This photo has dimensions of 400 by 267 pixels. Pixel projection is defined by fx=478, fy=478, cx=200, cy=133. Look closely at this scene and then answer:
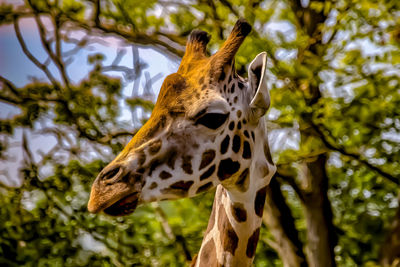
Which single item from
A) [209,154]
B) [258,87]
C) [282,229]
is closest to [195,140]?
[209,154]

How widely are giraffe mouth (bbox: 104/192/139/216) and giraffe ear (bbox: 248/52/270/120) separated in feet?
2.15

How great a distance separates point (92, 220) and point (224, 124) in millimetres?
3138

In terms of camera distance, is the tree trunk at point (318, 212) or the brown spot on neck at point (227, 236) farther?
the tree trunk at point (318, 212)

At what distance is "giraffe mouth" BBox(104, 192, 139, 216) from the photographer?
5.76 feet

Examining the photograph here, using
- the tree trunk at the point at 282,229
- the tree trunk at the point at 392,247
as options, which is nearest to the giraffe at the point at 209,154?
the tree trunk at the point at 392,247

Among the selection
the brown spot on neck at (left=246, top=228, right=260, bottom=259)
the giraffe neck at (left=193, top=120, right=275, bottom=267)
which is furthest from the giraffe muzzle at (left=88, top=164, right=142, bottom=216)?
the brown spot on neck at (left=246, top=228, right=260, bottom=259)

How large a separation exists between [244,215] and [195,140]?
1.52ft

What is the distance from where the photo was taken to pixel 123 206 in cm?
177

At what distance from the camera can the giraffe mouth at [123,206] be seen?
175 cm

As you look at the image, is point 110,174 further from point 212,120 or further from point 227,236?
point 227,236

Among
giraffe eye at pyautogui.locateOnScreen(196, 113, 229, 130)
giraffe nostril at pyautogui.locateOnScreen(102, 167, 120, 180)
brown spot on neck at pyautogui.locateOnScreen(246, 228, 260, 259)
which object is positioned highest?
giraffe eye at pyautogui.locateOnScreen(196, 113, 229, 130)

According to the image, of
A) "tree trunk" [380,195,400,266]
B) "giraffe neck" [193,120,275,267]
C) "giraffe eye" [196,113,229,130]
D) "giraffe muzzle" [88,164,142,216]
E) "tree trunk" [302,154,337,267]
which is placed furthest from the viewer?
"tree trunk" [302,154,337,267]

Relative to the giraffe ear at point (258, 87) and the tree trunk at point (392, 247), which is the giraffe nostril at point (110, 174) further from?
the tree trunk at point (392, 247)

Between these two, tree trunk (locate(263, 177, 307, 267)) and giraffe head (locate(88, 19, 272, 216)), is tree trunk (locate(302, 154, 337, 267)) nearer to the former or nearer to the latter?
tree trunk (locate(263, 177, 307, 267))
